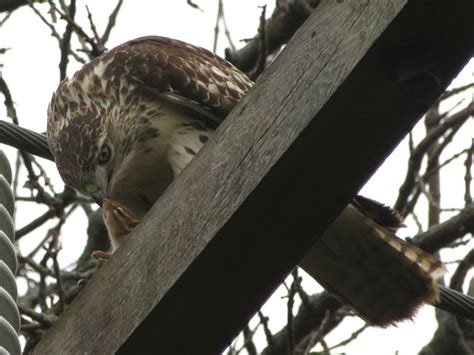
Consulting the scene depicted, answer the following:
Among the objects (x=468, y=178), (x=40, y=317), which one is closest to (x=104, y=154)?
(x=40, y=317)

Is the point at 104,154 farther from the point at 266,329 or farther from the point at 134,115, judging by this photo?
the point at 266,329

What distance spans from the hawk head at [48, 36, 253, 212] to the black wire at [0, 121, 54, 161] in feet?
1.40

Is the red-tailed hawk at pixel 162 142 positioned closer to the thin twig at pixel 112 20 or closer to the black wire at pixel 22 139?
the black wire at pixel 22 139

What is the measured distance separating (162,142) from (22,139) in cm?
81

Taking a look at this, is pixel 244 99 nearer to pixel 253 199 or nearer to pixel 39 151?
pixel 253 199

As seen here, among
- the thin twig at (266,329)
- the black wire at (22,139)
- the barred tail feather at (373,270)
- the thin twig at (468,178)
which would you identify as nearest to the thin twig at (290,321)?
the barred tail feather at (373,270)

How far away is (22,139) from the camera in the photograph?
12.9ft

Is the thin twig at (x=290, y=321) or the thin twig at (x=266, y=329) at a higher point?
the thin twig at (x=290, y=321)

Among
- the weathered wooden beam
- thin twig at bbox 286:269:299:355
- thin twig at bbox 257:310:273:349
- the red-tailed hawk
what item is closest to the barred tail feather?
the red-tailed hawk

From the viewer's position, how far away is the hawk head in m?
4.62

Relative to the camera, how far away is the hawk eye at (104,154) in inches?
188

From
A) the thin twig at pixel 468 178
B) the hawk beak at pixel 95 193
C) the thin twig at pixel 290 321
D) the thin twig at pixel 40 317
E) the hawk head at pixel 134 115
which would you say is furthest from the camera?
the thin twig at pixel 468 178

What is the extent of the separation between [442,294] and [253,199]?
171 centimetres

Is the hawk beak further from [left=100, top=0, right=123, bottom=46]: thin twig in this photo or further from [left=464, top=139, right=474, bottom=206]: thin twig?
[left=100, top=0, right=123, bottom=46]: thin twig
